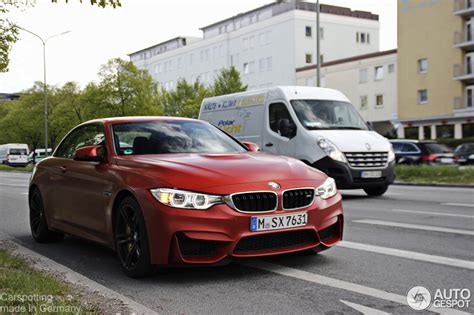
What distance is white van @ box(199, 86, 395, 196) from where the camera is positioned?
12.9 metres

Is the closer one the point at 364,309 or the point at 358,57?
the point at 364,309

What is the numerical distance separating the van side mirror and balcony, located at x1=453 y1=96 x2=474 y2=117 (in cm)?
3894

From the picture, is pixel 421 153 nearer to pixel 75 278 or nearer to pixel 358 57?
pixel 75 278

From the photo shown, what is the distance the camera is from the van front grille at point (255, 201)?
5.15m

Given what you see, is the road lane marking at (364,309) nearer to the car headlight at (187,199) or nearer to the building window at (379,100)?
the car headlight at (187,199)

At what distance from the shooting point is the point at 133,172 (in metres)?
5.57

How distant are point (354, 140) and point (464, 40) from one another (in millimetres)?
41090

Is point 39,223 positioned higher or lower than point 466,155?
higher

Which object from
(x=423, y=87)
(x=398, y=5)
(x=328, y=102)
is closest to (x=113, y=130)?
(x=328, y=102)

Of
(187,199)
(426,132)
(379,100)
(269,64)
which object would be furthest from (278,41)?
(187,199)

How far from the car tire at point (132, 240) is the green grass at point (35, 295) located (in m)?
0.65

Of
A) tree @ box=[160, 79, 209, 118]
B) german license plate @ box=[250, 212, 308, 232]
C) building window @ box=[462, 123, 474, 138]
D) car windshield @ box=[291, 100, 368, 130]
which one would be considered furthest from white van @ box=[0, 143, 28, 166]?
german license plate @ box=[250, 212, 308, 232]

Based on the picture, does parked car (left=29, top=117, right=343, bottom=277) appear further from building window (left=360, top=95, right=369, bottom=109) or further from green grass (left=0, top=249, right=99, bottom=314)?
building window (left=360, top=95, right=369, bottom=109)

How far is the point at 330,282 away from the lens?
16.9 feet
